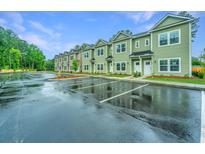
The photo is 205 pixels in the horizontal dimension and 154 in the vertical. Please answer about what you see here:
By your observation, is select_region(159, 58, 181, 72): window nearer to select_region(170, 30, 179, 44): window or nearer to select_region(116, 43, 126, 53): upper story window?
select_region(170, 30, 179, 44): window

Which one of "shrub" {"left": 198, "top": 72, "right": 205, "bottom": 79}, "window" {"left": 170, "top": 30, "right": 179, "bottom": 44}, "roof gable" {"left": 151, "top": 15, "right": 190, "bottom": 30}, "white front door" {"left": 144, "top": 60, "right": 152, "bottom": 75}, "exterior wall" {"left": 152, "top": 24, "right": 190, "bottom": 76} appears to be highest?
"roof gable" {"left": 151, "top": 15, "right": 190, "bottom": 30}

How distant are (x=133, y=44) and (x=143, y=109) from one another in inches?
671

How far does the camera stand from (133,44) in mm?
20672

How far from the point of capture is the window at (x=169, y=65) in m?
15.0

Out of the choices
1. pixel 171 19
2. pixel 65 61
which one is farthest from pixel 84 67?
pixel 171 19

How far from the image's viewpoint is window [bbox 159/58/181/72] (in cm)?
1496

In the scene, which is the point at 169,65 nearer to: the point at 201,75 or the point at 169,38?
the point at 169,38

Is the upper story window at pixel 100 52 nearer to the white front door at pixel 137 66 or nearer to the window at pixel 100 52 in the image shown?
the window at pixel 100 52

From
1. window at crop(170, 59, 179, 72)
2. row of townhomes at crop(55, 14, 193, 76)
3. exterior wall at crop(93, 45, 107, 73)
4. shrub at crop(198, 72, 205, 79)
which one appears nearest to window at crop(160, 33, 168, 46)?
row of townhomes at crop(55, 14, 193, 76)

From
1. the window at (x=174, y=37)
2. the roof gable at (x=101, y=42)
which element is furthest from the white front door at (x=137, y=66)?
the roof gable at (x=101, y=42)

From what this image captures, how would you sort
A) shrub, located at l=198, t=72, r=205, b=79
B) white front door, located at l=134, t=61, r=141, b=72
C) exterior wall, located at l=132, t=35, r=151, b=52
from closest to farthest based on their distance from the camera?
1. shrub, located at l=198, t=72, r=205, b=79
2. exterior wall, located at l=132, t=35, r=151, b=52
3. white front door, located at l=134, t=61, r=141, b=72

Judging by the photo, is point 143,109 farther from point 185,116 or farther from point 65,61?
point 65,61
